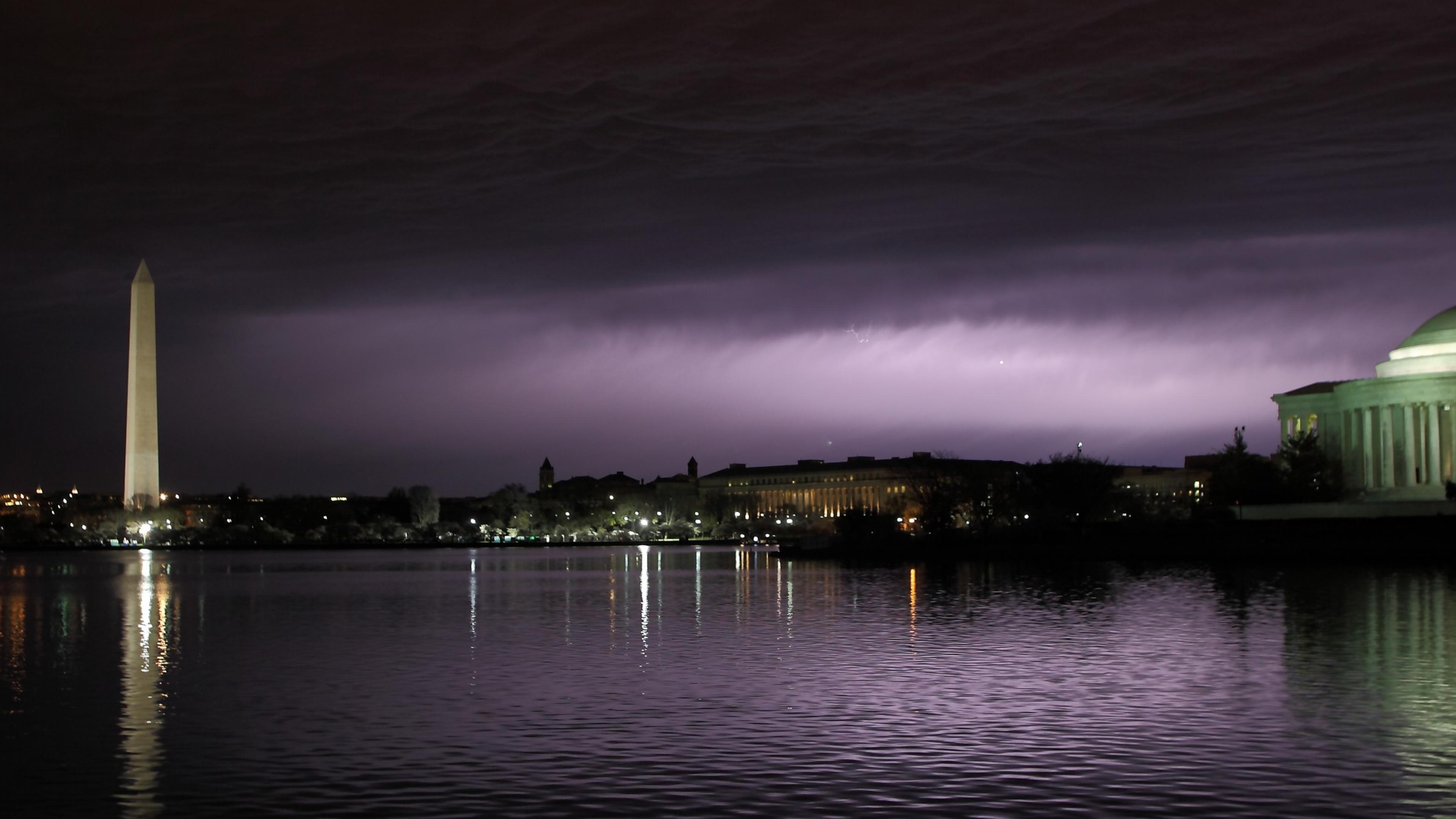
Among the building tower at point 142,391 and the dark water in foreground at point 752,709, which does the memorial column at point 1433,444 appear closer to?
the dark water in foreground at point 752,709

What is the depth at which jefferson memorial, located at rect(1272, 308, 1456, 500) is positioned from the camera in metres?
90.1

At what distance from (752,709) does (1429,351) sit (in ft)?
273

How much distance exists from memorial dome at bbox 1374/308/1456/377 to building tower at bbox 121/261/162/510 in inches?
3248

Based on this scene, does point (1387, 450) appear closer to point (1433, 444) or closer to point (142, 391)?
point (1433, 444)

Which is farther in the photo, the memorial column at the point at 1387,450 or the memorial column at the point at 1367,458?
the memorial column at the point at 1367,458

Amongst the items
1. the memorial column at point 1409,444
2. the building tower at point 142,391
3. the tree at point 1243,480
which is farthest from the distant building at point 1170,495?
the building tower at point 142,391

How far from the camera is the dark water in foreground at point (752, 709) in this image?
15.9 meters

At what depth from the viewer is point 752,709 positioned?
22047 millimetres

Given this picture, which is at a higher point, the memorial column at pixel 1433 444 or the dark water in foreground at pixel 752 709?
the memorial column at pixel 1433 444

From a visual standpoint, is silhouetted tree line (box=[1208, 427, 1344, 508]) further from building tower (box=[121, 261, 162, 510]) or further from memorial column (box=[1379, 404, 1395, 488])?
building tower (box=[121, 261, 162, 510])

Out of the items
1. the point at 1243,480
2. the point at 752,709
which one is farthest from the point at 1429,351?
the point at 752,709

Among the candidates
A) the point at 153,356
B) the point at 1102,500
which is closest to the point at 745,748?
the point at 1102,500

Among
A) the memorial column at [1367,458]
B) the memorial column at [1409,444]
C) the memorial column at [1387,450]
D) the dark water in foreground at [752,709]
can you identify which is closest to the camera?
the dark water in foreground at [752,709]

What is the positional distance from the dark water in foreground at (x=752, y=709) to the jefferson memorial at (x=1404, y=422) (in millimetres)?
49999
